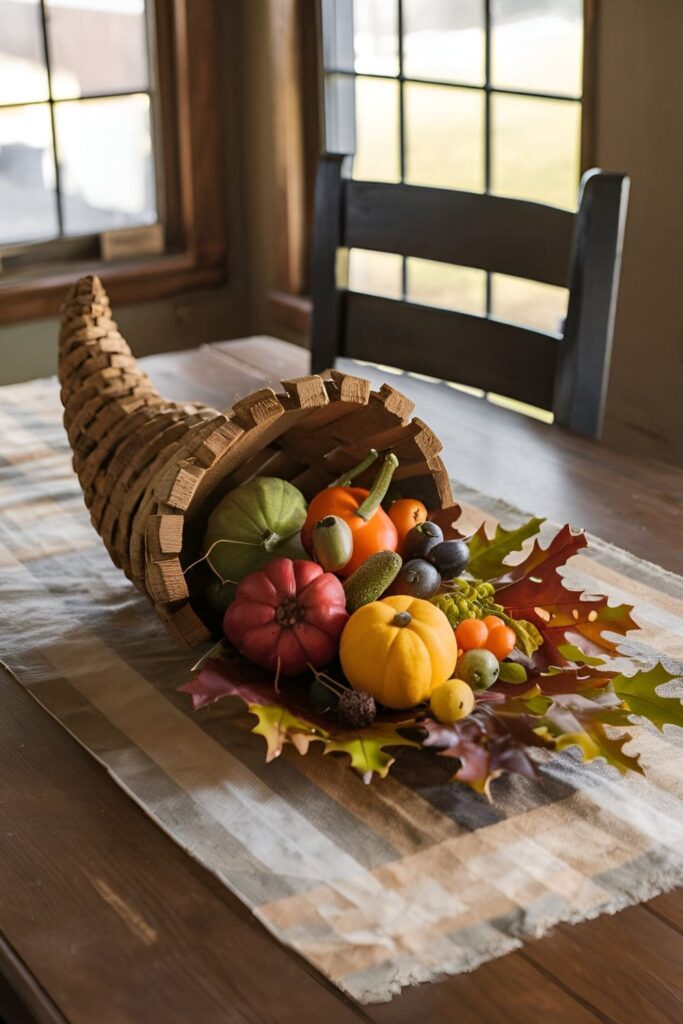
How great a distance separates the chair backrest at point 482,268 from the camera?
4.71 feet

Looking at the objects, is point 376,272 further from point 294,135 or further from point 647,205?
point 647,205

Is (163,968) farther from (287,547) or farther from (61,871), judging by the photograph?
(287,547)

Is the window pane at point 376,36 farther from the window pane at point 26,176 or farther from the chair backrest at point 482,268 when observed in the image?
the chair backrest at point 482,268

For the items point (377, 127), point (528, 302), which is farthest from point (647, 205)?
point (377, 127)

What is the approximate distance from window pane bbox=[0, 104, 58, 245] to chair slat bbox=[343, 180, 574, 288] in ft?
4.34

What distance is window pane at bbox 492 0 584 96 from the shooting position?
2.23 meters

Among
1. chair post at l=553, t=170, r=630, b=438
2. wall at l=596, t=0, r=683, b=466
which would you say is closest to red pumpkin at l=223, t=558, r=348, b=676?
chair post at l=553, t=170, r=630, b=438

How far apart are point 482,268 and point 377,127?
1.31 m

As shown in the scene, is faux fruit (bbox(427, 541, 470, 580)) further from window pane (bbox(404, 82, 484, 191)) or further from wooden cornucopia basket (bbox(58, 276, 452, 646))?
window pane (bbox(404, 82, 484, 191))

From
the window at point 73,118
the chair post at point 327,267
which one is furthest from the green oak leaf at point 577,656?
the window at point 73,118

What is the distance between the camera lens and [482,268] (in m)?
1.60

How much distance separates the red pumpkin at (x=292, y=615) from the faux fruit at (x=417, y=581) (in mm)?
48

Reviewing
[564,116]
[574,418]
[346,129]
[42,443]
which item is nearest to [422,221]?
[574,418]

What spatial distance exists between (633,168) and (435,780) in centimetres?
155
